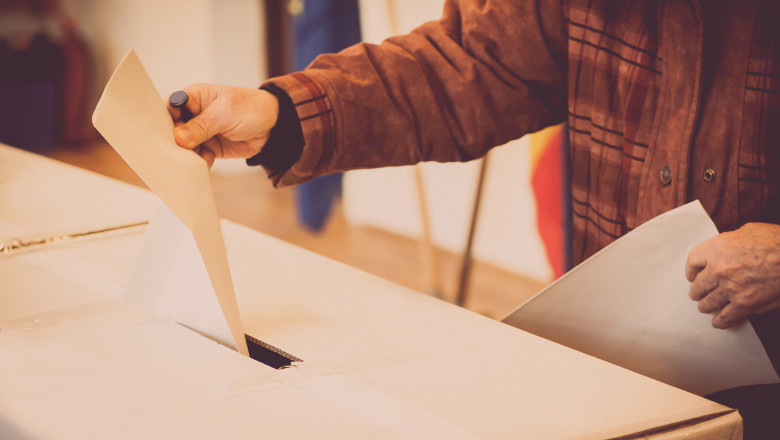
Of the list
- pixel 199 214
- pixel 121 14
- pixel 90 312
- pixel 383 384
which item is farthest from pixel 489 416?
pixel 121 14

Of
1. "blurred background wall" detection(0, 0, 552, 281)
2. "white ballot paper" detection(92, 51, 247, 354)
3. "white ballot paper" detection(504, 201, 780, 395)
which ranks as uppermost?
"white ballot paper" detection(92, 51, 247, 354)

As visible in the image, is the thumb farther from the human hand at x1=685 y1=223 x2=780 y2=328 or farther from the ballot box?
the human hand at x1=685 y1=223 x2=780 y2=328

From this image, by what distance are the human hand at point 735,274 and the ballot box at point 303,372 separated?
0.39ft

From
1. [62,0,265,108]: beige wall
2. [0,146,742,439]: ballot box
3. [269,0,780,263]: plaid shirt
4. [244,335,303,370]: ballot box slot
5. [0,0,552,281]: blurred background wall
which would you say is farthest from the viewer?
[62,0,265,108]: beige wall

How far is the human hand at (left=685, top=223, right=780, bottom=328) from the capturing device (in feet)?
2.32

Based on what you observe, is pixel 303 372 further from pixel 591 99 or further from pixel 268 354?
pixel 591 99

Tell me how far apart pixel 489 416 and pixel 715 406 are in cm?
18

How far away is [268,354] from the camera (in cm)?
68

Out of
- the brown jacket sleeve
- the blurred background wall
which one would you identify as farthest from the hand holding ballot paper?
the blurred background wall

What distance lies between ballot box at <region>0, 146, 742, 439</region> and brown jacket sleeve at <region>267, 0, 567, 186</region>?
16cm

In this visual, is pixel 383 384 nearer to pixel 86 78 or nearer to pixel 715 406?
pixel 715 406

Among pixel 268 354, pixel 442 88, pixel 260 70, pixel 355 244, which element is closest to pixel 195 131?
pixel 268 354

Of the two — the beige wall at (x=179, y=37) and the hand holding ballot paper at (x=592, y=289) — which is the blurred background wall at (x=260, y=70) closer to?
the beige wall at (x=179, y=37)

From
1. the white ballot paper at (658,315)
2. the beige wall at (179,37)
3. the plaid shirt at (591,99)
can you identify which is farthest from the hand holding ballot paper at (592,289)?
the beige wall at (179,37)
